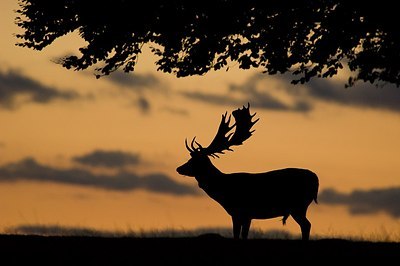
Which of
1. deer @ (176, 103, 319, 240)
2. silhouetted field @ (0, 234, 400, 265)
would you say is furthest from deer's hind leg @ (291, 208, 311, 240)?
silhouetted field @ (0, 234, 400, 265)

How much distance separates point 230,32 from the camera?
1961cm

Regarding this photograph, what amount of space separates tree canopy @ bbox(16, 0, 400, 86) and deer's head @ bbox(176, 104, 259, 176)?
1.21 metres

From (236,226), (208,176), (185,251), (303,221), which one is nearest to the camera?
(185,251)

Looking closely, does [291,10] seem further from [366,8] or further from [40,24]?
[40,24]

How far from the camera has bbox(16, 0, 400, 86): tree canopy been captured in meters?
19.2

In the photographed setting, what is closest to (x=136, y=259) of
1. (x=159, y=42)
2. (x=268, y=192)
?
(x=268, y=192)

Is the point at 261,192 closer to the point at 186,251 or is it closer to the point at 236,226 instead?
the point at 236,226

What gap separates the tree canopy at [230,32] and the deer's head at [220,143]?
A: 121 centimetres

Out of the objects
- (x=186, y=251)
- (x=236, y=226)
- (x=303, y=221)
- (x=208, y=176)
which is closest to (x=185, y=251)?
(x=186, y=251)

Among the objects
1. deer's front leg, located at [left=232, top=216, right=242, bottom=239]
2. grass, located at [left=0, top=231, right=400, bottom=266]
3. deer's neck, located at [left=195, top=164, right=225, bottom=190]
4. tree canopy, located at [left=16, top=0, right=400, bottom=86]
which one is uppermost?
tree canopy, located at [left=16, top=0, right=400, bottom=86]

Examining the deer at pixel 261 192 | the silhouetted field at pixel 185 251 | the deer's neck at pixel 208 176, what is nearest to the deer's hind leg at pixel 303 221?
the deer at pixel 261 192

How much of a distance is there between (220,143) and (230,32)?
2552 millimetres

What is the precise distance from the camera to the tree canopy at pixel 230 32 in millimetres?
19234

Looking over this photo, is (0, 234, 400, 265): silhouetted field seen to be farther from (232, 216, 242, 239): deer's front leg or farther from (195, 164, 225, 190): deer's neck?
(195, 164, 225, 190): deer's neck
